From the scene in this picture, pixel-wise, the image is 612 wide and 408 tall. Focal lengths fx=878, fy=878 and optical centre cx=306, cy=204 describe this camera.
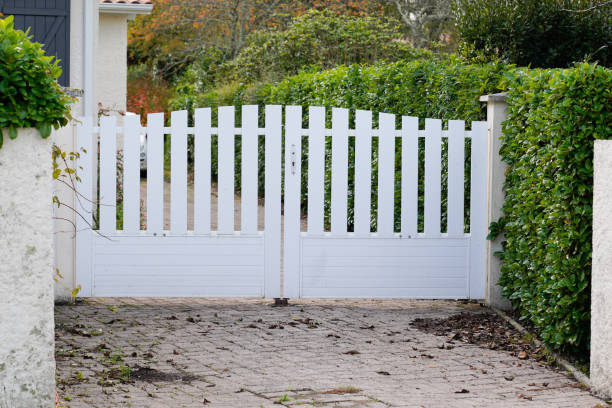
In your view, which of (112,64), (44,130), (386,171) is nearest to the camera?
(44,130)

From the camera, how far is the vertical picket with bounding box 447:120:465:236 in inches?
300

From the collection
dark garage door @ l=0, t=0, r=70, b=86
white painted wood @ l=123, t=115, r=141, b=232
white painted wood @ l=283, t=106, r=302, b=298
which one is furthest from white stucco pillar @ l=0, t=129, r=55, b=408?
dark garage door @ l=0, t=0, r=70, b=86

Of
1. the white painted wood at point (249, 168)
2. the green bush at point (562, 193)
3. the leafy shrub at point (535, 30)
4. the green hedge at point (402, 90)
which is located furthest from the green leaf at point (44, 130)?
the leafy shrub at point (535, 30)

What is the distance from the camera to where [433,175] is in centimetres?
764

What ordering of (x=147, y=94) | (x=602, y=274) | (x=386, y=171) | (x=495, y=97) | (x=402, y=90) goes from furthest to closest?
(x=147, y=94) → (x=402, y=90) → (x=386, y=171) → (x=495, y=97) → (x=602, y=274)

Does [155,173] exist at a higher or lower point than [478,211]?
higher

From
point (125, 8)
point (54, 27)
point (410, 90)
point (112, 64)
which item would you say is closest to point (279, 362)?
point (54, 27)

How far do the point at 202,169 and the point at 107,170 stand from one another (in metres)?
0.80

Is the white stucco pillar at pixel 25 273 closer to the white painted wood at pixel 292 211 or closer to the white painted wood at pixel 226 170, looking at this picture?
the white painted wood at pixel 226 170

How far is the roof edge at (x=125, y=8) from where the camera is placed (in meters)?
14.4

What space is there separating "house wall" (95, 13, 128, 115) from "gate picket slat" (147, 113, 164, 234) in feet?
25.0

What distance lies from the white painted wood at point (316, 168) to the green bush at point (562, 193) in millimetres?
1811

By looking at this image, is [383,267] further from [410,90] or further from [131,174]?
[410,90]

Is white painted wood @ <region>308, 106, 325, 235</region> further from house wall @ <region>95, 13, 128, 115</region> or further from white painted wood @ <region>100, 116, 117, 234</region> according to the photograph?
house wall @ <region>95, 13, 128, 115</region>
